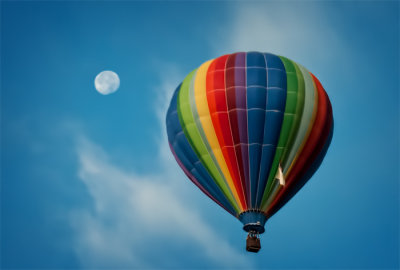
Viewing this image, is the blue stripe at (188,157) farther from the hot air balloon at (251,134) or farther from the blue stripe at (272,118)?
the blue stripe at (272,118)

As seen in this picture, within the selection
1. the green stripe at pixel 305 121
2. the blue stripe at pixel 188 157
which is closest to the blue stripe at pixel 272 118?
the green stripe at pixel 305 121

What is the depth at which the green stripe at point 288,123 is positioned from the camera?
26.9m

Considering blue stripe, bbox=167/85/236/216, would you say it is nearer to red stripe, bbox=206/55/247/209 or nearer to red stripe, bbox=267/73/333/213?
red stripe, bbox=206/55/247/209

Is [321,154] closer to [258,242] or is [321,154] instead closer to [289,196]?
[289,196]

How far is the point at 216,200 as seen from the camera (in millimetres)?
28109

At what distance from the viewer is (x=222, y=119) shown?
27641mm

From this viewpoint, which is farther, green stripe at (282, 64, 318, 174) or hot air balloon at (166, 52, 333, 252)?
green stripe at (282, 64, 318, 174)

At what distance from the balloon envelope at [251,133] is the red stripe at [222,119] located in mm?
36

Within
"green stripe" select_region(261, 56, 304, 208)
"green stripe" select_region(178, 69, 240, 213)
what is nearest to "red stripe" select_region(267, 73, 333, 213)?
"green stripe" select_region(261, 56, 304, 208)

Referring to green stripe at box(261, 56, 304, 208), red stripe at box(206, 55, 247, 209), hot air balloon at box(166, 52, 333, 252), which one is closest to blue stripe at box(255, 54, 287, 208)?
hot air balloon at box(166, 52, 333, 252)

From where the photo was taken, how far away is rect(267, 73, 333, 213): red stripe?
89.9ft

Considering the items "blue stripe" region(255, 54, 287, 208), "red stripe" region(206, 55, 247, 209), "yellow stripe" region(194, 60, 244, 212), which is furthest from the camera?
"yellow stripe" region(194, 60, 244, 212)

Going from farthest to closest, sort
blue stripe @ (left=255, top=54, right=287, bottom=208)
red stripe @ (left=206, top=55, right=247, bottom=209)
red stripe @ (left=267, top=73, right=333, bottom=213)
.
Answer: red stripe @ (left=267, top=73, right=333, bottom=213)
red stripe @ (left=206, top=55, right=247, bottom=209)
blue stripe @ (left=255, top=54, right=287, bottom=208)

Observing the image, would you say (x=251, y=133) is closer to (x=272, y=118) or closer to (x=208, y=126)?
(x=272, y=118)
